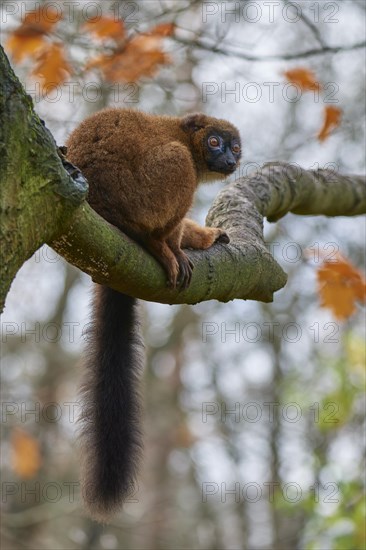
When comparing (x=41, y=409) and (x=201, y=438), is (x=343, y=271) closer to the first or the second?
(x=41, y=409)

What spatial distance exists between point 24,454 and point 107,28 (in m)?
5.92

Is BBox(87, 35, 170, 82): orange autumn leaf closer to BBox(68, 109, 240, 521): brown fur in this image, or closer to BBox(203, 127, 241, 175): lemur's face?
BBox(203, 127, 241, 175): lemur's face

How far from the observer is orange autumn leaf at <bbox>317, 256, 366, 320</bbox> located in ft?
20.1

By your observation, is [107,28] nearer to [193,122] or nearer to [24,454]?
[193,122]

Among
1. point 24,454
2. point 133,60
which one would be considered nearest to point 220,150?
point 133,60

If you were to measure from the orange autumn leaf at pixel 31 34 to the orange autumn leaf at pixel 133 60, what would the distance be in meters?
0.54

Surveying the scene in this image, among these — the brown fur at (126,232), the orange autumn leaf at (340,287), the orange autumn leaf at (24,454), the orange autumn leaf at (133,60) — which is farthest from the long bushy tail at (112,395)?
the orange autumn leaf at (24,454)

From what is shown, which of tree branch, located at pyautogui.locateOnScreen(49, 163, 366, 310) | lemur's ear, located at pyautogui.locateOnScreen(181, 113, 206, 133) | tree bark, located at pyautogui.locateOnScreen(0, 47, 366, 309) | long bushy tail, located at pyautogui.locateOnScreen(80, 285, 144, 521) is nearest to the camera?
tree bark, located at pyautogui.locateOnScreen(0, 47, 366, 309)

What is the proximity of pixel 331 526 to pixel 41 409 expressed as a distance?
494cm

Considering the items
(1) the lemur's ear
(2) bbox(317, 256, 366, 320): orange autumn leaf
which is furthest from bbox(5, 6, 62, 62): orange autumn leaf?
(2) bbox(317, 256, 366, 320): orange autumn leaf

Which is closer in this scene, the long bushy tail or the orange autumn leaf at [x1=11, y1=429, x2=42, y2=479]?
the long bushy tail

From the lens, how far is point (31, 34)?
690 cm

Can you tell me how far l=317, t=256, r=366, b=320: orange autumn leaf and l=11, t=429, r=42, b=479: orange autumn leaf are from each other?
542 cm

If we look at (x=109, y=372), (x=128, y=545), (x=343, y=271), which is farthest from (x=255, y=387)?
(x=109, y=372)
